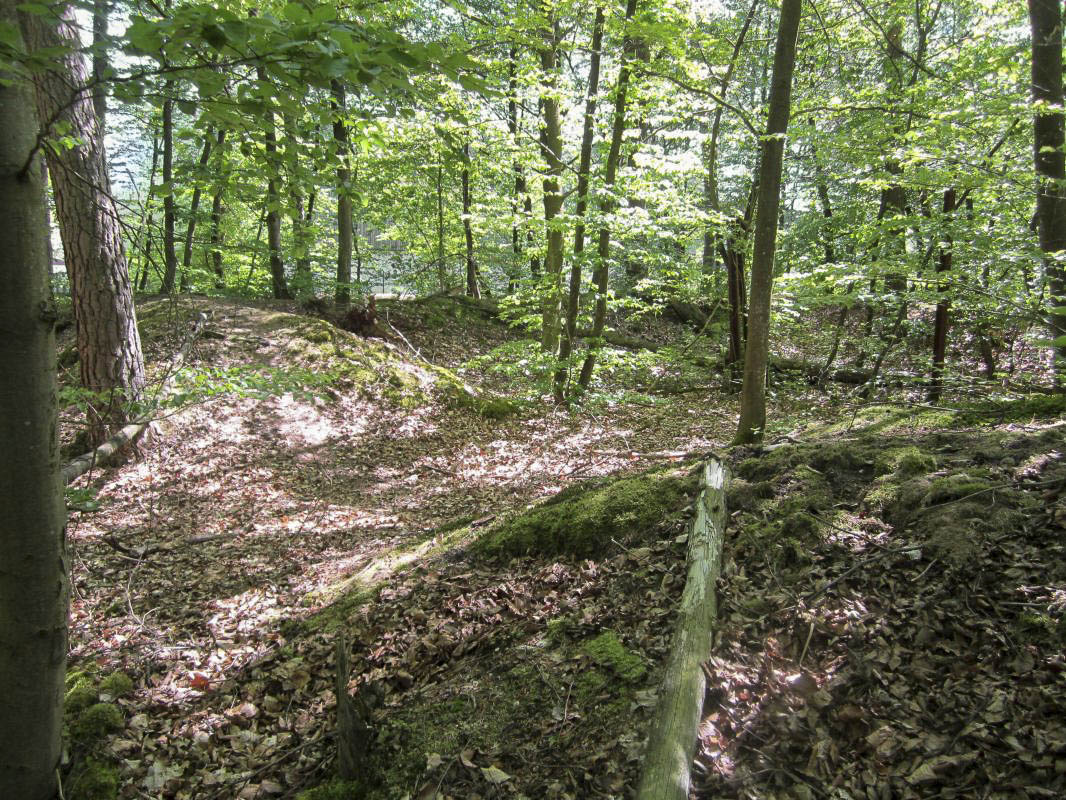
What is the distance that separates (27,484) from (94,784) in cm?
176

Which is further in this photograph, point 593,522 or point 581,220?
point 581,220

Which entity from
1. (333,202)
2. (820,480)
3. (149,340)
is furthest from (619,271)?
(820,480)

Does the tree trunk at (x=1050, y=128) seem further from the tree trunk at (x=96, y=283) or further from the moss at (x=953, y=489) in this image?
the tree trunk at (x=96, y=283)

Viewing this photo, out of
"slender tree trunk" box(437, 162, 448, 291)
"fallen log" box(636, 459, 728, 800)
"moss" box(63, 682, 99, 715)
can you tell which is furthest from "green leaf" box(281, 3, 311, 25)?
"slender tree trunk" box(437, 162, 448, 291)

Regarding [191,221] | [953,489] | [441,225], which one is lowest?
[953,489]

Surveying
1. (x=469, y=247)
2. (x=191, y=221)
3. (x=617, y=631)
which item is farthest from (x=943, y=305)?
(x=469, y=247)

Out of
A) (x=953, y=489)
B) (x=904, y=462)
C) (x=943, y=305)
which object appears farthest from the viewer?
(x=943, y=305)

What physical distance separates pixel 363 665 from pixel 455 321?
532 inches

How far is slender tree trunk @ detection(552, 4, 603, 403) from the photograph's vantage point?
8.56 metres

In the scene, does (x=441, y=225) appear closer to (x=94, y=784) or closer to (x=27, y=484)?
(x=94, y=784)

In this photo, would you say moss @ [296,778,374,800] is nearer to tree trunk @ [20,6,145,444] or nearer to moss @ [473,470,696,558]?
moss @ [473,470,696,558]

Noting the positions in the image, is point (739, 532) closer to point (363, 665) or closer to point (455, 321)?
point (363, 665)

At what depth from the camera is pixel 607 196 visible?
799 cm

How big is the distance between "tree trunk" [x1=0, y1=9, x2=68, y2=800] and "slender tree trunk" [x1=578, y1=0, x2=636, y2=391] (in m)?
6.76
